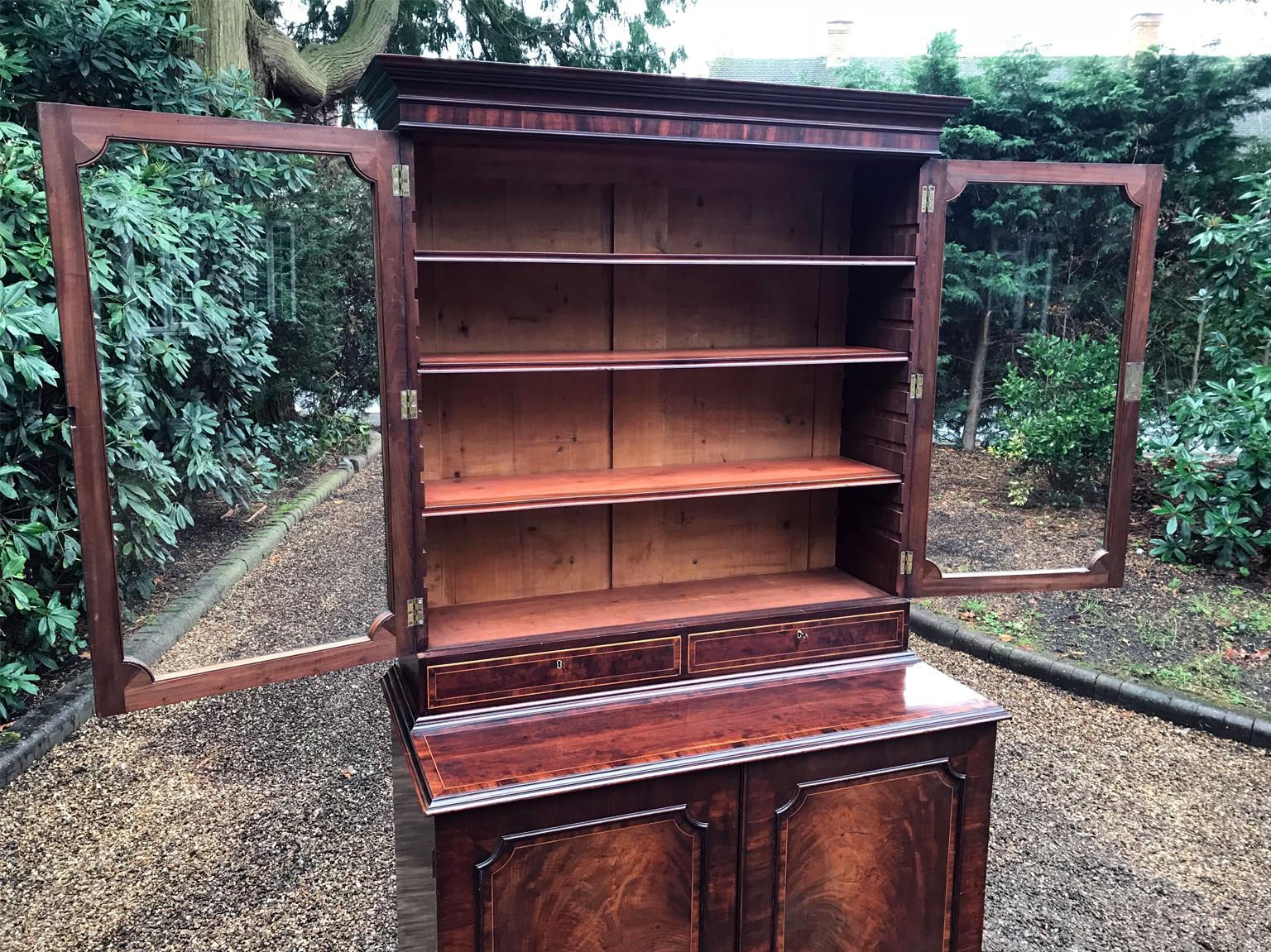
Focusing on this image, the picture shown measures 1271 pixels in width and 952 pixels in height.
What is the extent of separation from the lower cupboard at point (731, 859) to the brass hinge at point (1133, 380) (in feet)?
2.88

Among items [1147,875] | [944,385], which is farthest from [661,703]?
[1147,875]

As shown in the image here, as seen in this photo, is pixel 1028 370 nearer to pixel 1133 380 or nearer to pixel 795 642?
pixel 1133 380

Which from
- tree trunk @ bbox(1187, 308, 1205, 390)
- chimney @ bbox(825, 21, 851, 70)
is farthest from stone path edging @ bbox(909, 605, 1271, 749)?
chimney @ bbox(825, 21, 851, 70)

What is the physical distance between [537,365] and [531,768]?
2.68ft

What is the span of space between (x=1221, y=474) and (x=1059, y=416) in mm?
3064

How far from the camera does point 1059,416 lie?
100 inches

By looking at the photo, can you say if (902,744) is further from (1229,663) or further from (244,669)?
(1229,663)

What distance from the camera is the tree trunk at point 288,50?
519 centimetres

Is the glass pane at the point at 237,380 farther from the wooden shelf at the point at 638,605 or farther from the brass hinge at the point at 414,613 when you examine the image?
the wooden shelf at the point at 638,605

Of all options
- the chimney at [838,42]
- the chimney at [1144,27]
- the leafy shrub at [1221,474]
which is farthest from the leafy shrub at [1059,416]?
the chimney at [838,42]

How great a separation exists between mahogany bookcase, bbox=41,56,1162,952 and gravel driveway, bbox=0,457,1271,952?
34 centimetres

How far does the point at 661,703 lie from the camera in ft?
7.15

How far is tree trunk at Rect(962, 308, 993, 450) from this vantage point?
2.40 meters

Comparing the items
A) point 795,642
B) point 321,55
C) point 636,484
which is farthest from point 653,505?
point 321,55
